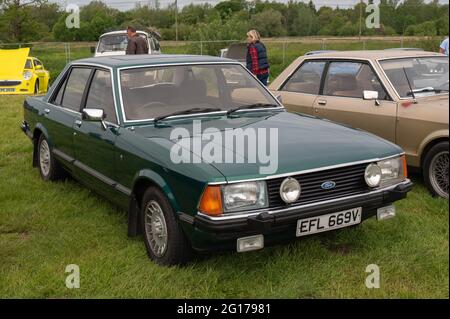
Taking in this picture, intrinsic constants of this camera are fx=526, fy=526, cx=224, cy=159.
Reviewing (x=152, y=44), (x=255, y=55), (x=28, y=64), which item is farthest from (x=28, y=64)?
(x=255, y=55)

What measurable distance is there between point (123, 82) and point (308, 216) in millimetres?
2055

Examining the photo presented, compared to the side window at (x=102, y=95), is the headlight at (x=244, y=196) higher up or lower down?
lower down

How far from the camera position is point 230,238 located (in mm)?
3271

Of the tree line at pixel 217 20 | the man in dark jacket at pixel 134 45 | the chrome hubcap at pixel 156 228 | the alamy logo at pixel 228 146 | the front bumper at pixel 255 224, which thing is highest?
the tree line at pixel 217 20

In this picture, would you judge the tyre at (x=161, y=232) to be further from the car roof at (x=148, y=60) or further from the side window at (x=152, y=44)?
the side window at (x=152, y=44)

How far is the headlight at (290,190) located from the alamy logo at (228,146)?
11cm

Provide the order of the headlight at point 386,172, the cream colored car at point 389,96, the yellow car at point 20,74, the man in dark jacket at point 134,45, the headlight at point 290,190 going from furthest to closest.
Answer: the yellow car at point 20,74 → the man in dark jacket at point 134,45 → the cream colored car at point 389,96 → the headlight at point 386,172 → the headlight at point 290,190

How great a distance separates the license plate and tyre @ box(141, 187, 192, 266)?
2.59 ft

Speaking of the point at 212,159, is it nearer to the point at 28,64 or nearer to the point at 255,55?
the point at 255,55

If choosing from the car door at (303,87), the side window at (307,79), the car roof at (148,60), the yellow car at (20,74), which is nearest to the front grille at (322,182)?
the car roof at (148,60)

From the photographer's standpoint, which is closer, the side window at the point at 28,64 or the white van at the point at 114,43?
the side window at the point at 28,64

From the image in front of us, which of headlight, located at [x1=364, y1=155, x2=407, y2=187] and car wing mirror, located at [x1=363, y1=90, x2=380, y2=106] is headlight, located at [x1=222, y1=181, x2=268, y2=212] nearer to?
headlight, located at [x1=364, y1=155, x2=407, y2=187]

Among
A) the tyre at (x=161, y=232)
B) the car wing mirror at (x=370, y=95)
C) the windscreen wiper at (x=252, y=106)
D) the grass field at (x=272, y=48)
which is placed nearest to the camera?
the tyre at (x=161, y=232)

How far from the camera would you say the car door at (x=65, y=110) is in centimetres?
522
